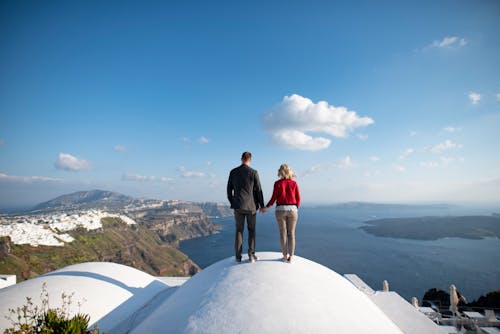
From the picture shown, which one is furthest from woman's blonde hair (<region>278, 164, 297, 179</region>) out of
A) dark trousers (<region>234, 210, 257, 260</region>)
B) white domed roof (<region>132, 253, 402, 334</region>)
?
white domed roof (<region>132, 253, 402, 334</region>)

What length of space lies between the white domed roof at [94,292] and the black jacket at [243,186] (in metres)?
5.12

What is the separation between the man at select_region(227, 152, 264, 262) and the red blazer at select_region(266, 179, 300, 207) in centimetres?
33

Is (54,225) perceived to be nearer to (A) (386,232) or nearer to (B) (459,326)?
(B) (459,326)

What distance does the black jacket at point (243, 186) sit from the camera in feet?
16.4

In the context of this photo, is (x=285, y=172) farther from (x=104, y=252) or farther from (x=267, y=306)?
(x=104, y=252)

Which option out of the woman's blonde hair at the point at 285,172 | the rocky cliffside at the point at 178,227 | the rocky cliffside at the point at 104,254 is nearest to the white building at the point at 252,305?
the woman's blonde hair at the point at 285,172

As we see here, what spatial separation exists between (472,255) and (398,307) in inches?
4783

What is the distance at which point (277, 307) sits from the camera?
409 centimetres

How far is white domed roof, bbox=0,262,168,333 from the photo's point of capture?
6.56m

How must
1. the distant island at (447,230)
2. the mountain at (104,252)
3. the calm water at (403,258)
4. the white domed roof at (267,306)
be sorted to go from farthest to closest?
the distant island at (447,230) → the calm water at (403,258) → the mountain at (104,252) → the white domed roof at (267,306)

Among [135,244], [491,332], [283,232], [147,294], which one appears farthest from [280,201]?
[135,244]

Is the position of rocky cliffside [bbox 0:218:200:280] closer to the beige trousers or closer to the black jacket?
the black jacket

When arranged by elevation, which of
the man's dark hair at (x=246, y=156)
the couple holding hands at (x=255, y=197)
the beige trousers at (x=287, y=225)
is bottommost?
the beige trousers at (x=287, y=225)

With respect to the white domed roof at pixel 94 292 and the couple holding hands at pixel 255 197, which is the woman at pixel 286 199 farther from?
the white domed roof at pixel 94 292
